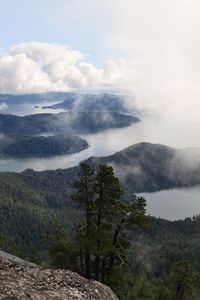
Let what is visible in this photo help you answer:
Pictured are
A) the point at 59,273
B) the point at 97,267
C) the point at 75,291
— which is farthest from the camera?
the point at 97,267

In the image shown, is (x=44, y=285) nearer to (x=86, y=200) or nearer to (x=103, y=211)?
(x=103, y=211)

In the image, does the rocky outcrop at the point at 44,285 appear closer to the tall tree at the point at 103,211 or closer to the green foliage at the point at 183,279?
the tall tree at the point at 103,211

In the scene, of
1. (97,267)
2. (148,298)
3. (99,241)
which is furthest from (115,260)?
(148,298)

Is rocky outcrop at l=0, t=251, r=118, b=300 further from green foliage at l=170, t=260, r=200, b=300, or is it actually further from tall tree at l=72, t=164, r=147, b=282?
green foliage at l=170, t=260, r=200, b=300

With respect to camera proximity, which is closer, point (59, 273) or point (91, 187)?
point (59, 273)

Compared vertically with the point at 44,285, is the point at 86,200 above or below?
above

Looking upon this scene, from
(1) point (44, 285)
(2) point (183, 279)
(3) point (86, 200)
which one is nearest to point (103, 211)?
(3) point (86, 200)

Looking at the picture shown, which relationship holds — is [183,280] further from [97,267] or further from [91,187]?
[91,187]

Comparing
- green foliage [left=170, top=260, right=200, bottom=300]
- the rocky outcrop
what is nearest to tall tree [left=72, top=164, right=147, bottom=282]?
the rocky outcrop

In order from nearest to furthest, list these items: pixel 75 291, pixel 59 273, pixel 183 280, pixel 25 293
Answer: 1. pixel 25 293
2. pixel 75 291
3. pixel 59 273
4. pixel 183 280
